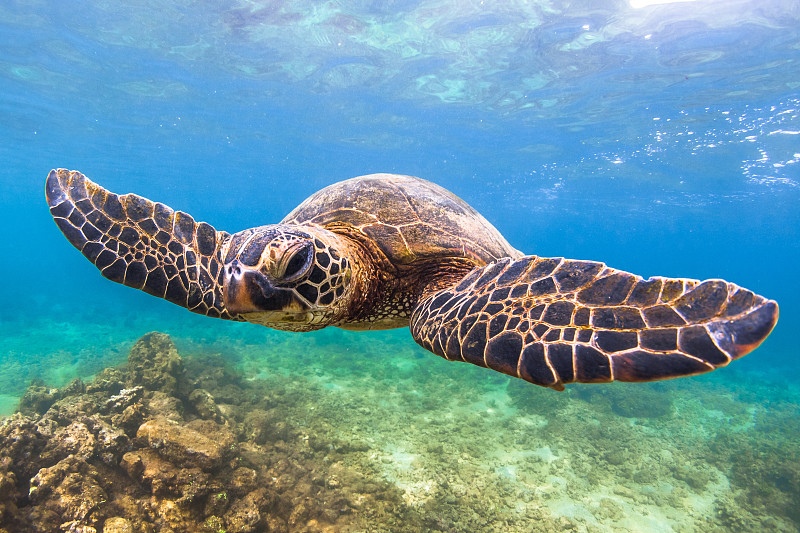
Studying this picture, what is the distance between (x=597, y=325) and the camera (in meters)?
1.71

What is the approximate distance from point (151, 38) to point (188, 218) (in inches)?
580

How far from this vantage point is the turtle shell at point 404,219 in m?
3.30

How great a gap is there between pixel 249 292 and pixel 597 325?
184cm

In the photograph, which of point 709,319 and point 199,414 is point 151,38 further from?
point 709,319

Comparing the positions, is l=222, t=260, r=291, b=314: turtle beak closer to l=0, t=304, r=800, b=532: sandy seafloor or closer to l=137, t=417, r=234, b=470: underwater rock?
l=137, t=417, r=234, b=470: underwater rock

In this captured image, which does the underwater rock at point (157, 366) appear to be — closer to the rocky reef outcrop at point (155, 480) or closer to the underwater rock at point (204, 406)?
the underwater rock at point (204, 406)

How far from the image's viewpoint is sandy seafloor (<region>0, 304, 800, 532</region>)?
5.57 meters

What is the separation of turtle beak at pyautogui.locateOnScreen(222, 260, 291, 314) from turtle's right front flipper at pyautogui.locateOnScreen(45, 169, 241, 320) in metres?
1.04

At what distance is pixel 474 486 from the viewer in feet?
18.5

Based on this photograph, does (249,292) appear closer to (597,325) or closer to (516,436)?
(597,325)

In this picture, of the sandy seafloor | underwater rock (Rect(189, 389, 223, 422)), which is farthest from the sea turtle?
underwater rock (Rect(189, 389, 223, 422))

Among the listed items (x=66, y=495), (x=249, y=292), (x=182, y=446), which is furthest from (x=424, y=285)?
(x=66, y=495)

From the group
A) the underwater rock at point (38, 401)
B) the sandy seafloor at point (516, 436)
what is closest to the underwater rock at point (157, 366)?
the underwater rock at point (38, 401)

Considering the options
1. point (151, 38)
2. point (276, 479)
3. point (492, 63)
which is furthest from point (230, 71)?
point (276, 479)
